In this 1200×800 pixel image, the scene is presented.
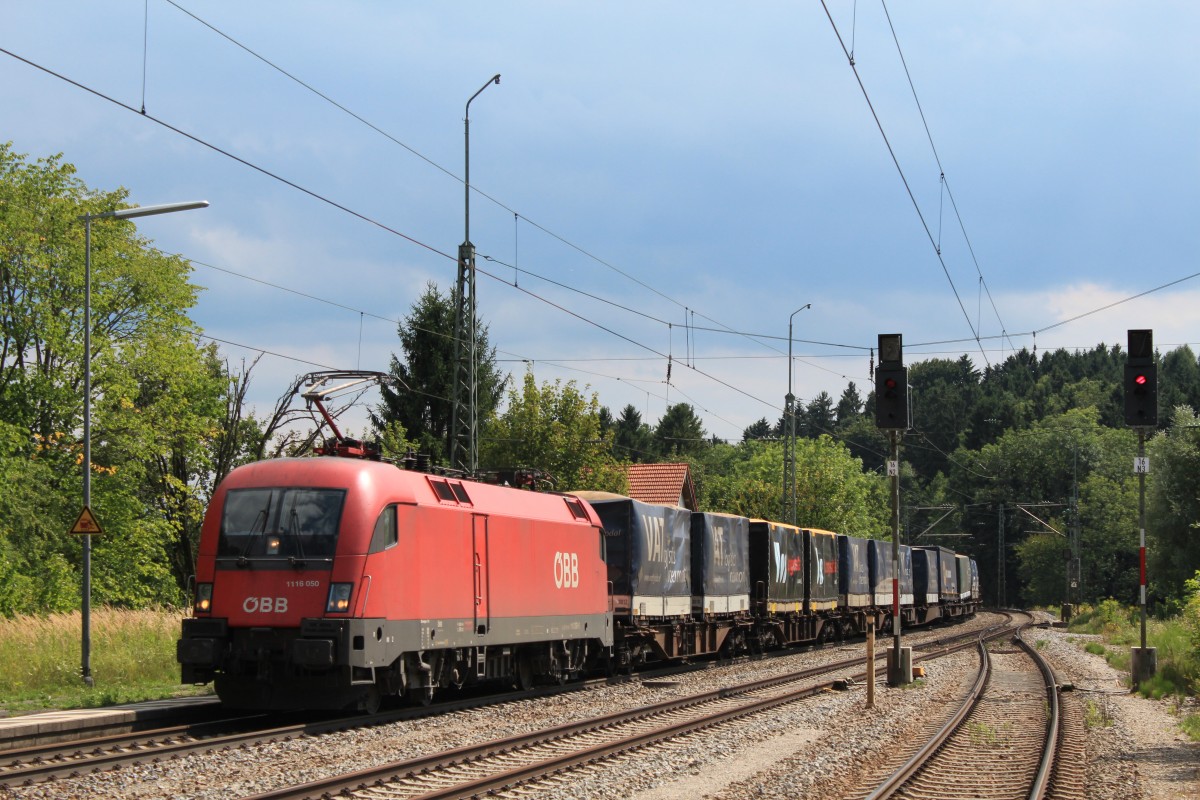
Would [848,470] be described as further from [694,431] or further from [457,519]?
[457,519]

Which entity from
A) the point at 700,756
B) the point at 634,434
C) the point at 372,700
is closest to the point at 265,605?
the point at 372,700

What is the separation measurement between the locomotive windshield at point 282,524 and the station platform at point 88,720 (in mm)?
2008

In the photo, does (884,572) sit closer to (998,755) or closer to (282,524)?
(998,755)

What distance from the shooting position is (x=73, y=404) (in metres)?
38.3

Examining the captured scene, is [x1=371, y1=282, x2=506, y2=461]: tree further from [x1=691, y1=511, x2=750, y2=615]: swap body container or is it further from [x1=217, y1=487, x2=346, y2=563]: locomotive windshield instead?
[x1=217, y1=487, x2=346, y2=563]: locomotive windshield

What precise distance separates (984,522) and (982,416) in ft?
89.0

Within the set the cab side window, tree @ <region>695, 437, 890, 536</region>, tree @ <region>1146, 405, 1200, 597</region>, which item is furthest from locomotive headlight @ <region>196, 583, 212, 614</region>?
tree @ <region>695, 437, 890, 536</region>

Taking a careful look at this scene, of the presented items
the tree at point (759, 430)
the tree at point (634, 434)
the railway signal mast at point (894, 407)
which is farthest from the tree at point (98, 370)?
the tree at point (759, 430)

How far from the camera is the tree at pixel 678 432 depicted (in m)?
124

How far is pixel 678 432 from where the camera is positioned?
12425cm

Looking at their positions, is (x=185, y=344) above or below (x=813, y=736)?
above

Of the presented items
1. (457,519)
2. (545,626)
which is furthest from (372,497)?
(545,626)

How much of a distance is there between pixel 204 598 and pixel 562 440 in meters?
29.7

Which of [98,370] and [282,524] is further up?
[98,370]
